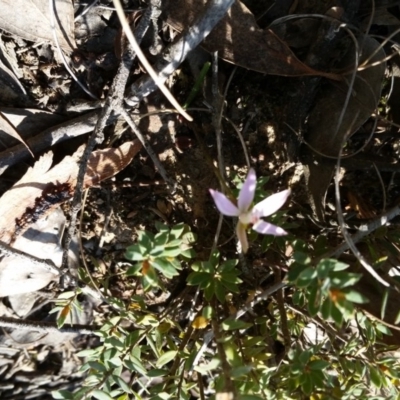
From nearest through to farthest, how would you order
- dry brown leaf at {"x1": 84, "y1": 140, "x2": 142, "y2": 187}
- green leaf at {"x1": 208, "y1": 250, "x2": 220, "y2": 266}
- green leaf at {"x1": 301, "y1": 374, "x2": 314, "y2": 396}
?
green leaf at {"x1": 301, "y1": 374, "x2": 314, "y2": 396}, green leaf at {"x1": 208, "y1": 250, "x2": 220, "y2": 266}, dry brown leaf at {"x1": 84, "y1": 140, "x2": 142, "y2": 187}

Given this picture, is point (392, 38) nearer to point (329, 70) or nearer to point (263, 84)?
point (329, 70)

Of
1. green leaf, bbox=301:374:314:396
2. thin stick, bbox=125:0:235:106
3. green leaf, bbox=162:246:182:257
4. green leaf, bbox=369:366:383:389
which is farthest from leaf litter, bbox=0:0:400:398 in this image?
green leaf, bbox=162:246:182:257

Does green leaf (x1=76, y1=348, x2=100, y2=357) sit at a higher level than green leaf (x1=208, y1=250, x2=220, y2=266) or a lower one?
lower

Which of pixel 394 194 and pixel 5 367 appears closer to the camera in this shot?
pixel 394 194

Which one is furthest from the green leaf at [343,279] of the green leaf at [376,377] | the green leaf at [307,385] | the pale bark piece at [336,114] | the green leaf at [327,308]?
the pale bark piece at [336,114]

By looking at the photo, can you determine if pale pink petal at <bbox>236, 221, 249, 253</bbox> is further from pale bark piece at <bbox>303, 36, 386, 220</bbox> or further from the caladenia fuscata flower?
pale bark piece at <bbox>303, 36, 386, 220</bbox>

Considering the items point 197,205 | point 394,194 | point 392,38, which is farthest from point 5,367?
point 392,38

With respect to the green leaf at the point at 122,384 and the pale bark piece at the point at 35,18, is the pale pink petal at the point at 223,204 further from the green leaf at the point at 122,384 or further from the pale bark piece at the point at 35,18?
the pale bark piece at the point at 35,18
